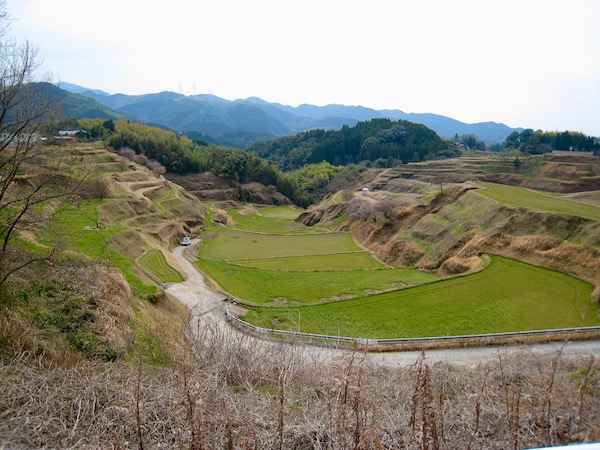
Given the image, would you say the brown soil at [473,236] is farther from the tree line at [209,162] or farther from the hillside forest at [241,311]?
the tree line at [209,162]

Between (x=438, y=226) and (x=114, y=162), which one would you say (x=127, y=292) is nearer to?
(x=438, y=226)

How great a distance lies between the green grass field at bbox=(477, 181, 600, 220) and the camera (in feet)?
88.1

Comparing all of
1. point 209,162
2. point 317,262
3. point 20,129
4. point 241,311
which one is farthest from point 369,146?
point 20,129

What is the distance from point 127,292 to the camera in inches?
637

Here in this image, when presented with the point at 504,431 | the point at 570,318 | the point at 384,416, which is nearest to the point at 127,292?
the point at 384,416

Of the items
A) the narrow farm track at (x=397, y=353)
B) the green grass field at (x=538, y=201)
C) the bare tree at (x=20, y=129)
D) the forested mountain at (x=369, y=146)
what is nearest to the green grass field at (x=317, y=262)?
the narrow farm track at (x=397, y=353)

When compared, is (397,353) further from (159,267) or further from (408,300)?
(159,267)

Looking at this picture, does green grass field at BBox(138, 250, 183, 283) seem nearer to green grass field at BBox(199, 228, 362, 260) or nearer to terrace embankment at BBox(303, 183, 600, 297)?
green grass field at BBox(199, 228, 362, 260)

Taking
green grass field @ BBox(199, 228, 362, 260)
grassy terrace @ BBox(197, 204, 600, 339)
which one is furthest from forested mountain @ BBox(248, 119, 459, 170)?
grassy terrace @ BBox(197, 204, 600, 339)

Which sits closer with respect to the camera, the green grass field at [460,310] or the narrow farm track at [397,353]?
the narrow farm track at [397,353]

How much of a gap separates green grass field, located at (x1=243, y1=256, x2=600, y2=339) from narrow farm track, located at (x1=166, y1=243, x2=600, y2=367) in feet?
5.64

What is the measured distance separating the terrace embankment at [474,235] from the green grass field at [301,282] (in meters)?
3.18

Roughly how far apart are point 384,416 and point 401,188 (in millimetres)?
68173

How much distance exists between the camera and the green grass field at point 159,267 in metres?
25.9
